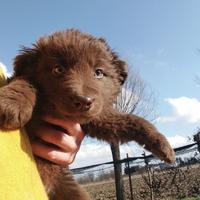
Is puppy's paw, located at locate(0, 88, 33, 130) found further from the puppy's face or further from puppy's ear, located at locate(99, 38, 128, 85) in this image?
puppy's ear, located at locate(99, 38, 128, 85)

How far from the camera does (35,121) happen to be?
88.1 inches

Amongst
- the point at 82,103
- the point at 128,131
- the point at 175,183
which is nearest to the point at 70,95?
the point at 82,103

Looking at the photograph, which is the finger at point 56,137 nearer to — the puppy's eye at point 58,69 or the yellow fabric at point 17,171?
the puppy's eye at point 58,69

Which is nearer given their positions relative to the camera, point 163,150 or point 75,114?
point 75,114

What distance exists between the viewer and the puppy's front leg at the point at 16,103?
5.82 ft

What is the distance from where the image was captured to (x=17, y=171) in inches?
58.7

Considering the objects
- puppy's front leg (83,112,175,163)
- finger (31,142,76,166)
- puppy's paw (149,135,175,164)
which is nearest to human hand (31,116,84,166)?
finger (31,142,76,166)

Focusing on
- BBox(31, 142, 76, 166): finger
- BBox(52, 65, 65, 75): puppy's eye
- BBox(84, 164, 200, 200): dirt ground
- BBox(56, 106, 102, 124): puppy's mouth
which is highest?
BBox(84, 164, 200, 200): dirt ground

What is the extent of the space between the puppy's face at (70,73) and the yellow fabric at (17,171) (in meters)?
0.48

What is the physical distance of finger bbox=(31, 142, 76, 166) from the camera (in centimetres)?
214

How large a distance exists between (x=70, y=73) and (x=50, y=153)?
468 mm

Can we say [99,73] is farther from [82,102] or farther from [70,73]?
[82,102]

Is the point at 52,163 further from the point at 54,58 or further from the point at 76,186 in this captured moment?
the point at 54,58

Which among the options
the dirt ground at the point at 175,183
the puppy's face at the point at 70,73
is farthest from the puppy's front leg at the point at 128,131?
the dirt ground at the point at 175,183
